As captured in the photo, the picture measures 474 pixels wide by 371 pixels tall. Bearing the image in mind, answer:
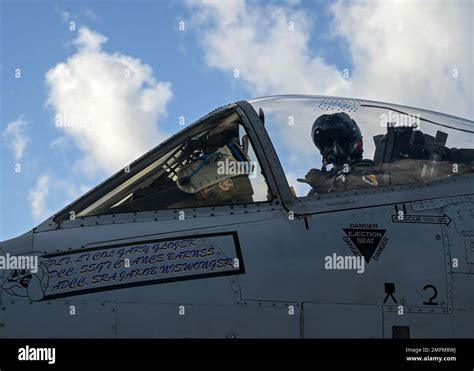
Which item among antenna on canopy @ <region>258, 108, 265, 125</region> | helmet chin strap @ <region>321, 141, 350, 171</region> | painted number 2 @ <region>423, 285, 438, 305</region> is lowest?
painted number 2 @ <region>423, 285, 438, 305</region>

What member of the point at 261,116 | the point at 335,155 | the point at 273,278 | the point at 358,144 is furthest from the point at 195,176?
the point at 358,144

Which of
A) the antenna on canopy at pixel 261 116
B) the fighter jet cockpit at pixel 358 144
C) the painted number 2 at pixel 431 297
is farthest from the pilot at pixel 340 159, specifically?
the painted number 2 at pixel 431 297

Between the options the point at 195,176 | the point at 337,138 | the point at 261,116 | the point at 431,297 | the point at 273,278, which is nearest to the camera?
the point at 273,278

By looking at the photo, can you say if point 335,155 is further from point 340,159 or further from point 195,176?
point 195,176

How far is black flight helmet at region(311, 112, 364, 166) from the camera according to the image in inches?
249

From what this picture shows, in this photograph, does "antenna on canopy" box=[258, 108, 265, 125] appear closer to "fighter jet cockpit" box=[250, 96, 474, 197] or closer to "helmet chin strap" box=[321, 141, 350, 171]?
"fighter jet cockpit" box=[250, 96, 474, 197]

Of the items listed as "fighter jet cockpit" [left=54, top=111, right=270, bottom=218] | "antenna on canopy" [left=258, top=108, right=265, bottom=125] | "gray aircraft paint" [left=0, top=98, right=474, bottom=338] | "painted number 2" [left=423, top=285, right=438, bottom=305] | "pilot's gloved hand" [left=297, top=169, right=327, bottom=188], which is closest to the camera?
"gray aircraft paint" [left=0, top=98, right=474, bottom=338]

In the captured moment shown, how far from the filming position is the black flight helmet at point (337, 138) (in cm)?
634

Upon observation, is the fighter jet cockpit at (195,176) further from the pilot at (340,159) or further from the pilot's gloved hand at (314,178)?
the pilot at (340,159)

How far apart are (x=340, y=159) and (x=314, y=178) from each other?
480mm

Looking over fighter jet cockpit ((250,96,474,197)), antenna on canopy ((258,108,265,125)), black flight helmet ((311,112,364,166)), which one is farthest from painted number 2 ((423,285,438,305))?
antenna on canopy ((258,108,265,125))

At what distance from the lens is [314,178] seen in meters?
6.00

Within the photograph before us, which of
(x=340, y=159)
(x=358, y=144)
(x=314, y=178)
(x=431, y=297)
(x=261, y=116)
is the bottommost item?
(x=431, y=297)

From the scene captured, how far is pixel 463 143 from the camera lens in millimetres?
6727
